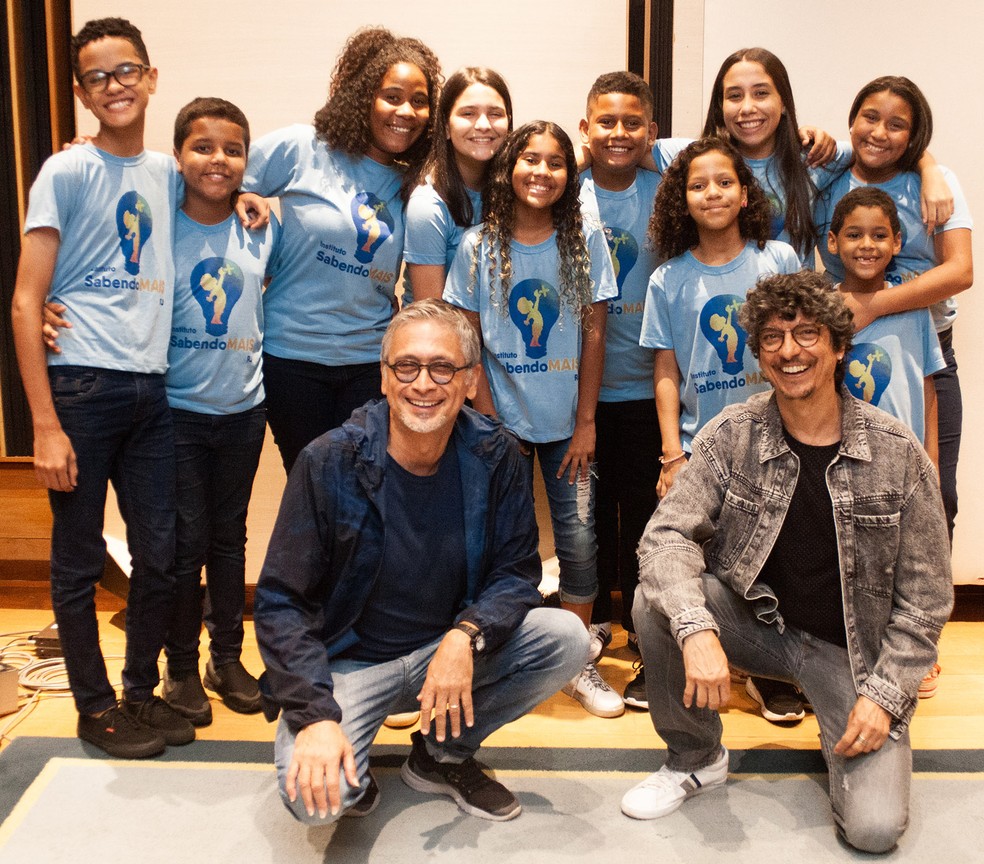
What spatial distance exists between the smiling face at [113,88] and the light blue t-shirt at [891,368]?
180 cm

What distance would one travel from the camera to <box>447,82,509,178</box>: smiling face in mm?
2488

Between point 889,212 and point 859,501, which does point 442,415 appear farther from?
point 889,212

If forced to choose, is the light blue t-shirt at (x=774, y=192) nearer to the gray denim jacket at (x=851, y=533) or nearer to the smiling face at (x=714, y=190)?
the smiling face at (x=714, y=190)

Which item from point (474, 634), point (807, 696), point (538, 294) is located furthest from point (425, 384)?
point (807, 696)

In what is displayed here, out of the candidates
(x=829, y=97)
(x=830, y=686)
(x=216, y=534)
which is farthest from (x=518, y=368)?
(x=829, y=97)

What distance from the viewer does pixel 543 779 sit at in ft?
7.47

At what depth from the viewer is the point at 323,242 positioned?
2.52 meters

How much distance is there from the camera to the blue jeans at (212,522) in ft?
7.95

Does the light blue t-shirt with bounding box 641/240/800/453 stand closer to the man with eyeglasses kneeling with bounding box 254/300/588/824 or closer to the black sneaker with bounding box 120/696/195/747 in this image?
the man with eyeglasses kneeling with bounding box 254/300/588/824

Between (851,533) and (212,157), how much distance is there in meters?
1.66

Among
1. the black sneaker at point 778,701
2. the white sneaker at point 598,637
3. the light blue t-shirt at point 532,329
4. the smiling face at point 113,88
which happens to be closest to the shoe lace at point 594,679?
the white sneaker at point 598,637

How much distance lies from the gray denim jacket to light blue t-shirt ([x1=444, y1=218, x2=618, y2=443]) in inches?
17.3

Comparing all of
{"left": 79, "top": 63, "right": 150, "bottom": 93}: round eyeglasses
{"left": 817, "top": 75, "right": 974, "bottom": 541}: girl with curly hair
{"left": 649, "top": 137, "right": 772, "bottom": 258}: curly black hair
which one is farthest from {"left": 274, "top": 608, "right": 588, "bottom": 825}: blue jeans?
{"left": 79, "top": 63, "right": 150, "bottom": 93}: round eyeglasses

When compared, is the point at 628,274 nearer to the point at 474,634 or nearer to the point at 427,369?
the point at 427,369
